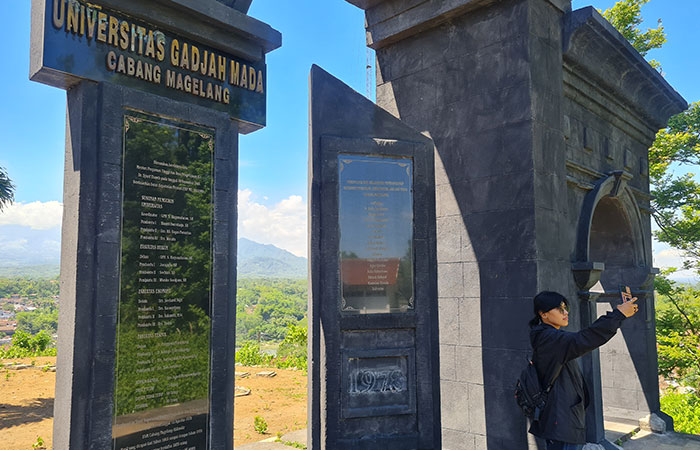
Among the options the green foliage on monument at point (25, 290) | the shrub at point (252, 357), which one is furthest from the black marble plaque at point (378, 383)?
the green foliage on monument at point (25, 290)

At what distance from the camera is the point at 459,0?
7.16 m

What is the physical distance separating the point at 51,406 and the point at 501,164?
9.89 meters

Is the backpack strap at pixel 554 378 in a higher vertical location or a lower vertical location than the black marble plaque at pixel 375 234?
lower

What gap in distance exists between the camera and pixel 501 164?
6742mm

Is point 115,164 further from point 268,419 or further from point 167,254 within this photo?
point 268,419

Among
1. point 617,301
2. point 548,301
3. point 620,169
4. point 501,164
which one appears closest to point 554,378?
point 548,301

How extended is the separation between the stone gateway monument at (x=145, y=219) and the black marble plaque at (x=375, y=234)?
130 cm

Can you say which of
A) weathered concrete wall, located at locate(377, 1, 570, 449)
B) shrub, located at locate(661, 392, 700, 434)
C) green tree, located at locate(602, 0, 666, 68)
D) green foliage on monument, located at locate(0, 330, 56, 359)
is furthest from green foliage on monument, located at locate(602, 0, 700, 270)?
green foliage on monument, located at locate(0, 330, 56, 359)

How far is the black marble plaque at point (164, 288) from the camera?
4.47 m

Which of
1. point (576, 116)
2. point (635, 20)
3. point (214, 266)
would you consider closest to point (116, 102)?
point (214, 266)

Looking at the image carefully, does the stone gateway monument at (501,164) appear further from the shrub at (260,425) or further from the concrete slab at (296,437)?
the shrub at (260,425)

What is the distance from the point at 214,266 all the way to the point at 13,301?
74.1 meters

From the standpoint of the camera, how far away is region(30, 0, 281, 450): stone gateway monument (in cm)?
428

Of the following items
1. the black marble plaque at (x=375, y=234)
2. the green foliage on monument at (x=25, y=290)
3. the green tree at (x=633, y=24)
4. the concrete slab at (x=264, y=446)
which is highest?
the green tree at (x=633, y=24)
